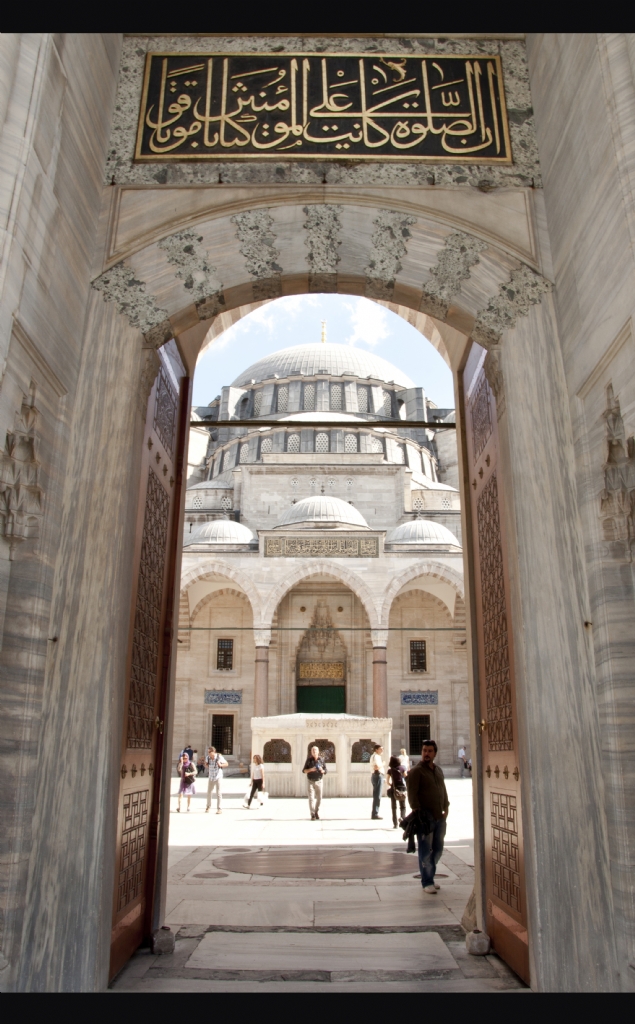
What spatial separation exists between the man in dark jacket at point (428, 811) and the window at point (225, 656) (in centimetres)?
1755

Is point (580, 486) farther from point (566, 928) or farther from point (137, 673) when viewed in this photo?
point (137, 673)

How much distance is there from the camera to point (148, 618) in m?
3.45

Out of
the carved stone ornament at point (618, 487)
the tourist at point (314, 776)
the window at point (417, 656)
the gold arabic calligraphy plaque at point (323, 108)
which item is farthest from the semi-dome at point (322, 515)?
the carved stone ornament at point (618, 487)

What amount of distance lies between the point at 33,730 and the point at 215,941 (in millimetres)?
1575

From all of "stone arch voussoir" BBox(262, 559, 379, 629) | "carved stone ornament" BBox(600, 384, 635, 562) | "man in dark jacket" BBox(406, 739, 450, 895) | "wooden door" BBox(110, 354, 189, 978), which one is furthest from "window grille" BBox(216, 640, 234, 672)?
"carved stone ornament" BBox(600, 384, 635, 562)

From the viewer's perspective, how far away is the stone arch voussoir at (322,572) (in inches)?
795

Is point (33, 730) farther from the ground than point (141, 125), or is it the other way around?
point (141, 125)

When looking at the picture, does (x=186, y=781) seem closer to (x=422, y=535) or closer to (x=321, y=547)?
(x=321, y=547)

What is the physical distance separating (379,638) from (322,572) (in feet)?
8.22

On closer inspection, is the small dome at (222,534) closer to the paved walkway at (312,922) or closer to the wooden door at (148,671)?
the paved walkway at (312,922)

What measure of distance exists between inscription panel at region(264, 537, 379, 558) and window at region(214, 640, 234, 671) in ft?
10.5

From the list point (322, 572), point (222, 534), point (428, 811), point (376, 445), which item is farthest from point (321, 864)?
point (376, 445)

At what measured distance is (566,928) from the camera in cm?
245

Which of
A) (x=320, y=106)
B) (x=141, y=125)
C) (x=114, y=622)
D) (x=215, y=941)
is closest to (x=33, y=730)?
(x=114, y=622)
